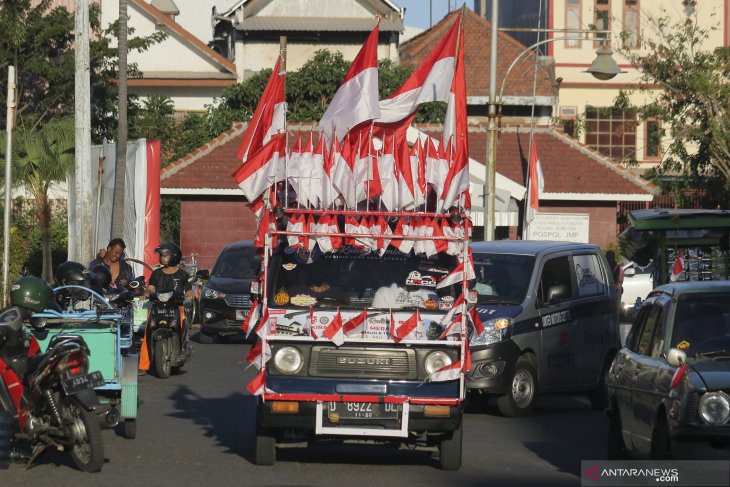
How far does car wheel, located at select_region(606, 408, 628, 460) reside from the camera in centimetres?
1173

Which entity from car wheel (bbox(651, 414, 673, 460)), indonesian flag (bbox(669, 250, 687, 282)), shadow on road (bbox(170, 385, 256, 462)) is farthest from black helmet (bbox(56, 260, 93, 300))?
car wheel (bbox(651, 414, 673, 460))

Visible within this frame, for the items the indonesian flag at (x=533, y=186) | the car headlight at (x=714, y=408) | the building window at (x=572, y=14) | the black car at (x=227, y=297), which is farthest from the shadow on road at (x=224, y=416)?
the building window at (x=572, y=14)

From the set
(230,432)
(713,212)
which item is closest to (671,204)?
(713,212)

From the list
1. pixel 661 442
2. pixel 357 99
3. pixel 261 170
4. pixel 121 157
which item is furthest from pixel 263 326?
pixel 121 157

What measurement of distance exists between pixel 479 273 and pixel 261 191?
→ 5.40 meters

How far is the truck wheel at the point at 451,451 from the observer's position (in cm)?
1178

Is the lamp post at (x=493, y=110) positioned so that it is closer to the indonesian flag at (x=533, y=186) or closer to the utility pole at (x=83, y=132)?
the indonesian flag at (x=533, y=186)

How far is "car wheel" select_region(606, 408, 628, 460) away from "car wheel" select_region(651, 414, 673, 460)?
52.8 inches

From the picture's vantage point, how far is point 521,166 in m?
43.1

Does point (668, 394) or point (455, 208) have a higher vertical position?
point (455, 208)

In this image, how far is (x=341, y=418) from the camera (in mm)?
11477

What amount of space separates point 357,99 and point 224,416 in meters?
4.23

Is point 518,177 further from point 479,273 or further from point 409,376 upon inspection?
point 409,376

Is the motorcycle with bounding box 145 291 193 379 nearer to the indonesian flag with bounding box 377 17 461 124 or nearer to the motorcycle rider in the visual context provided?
the motorcycle rider
